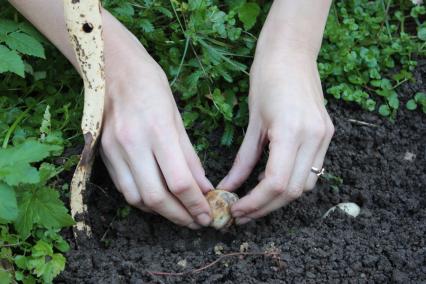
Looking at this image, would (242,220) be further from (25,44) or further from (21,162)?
(25,44)

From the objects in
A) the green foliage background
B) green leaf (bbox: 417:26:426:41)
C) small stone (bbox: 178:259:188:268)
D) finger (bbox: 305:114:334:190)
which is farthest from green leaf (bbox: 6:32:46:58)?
green leaf (bbox: 417:26:426:41)

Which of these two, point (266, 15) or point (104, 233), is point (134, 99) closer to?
point (104, 233)

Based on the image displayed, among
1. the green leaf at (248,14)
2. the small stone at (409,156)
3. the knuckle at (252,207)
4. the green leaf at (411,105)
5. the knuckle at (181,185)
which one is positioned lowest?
the small stone at (409,156)

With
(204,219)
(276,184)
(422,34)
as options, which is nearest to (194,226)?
(204,219)

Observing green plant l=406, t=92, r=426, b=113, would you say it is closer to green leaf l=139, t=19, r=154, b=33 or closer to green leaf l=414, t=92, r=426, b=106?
green leaf l=414, t=92, r=426, b=106

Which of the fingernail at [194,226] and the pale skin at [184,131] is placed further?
the fingernail at [194,226]

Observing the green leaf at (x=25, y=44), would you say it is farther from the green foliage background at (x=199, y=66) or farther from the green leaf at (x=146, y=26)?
the green leaf at (x=146, y=26)

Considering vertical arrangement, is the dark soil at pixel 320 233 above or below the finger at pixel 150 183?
below

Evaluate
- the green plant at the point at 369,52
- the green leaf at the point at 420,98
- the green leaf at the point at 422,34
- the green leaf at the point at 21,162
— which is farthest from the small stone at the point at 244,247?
the green leaf at the point at 422,34
